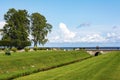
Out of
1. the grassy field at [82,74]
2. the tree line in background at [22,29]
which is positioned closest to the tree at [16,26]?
→ the tree line in background at [22,29]

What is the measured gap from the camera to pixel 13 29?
415 feet

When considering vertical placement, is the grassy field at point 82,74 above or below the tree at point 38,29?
below

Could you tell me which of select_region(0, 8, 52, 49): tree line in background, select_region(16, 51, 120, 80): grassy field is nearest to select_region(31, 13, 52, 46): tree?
select_region(0, 8, 52, 49): tree line in background

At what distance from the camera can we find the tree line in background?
121906 mm

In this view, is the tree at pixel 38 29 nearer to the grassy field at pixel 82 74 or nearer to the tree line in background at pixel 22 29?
the tree line in background at pixel 22 29

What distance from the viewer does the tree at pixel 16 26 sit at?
125 m

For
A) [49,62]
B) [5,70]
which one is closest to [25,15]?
[49,62]

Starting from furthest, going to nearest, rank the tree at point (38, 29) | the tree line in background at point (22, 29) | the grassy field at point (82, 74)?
1. the tree at point (38, 29)
2. the tree line in background at point (22, 29)
3. the grassy field at point (82, 74)

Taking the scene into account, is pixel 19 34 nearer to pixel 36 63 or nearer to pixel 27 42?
pixel 27 42

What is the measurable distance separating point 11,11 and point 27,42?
46.7ft

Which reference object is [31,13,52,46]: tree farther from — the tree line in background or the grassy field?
the grassy field

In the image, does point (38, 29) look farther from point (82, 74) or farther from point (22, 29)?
point (82, 74)

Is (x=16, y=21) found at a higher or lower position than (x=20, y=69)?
higher

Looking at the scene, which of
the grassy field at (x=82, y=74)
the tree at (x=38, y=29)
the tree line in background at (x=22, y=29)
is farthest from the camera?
the tree at (x=38, y=29)
